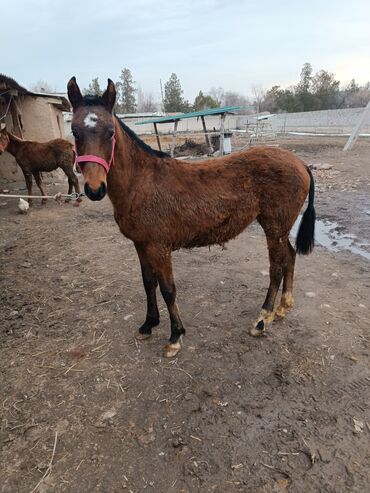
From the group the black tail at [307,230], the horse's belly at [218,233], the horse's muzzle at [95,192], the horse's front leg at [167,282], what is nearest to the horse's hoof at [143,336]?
the horse's front leg at [167,282]

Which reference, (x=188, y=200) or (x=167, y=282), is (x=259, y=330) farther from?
(x=188, y=200)

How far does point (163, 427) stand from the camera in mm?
2338

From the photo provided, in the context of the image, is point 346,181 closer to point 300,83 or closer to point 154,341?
point 154,341

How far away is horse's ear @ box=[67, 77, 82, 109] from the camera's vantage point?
235 centimetres

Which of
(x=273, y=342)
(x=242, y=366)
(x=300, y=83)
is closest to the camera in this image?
(x=242, y=366)

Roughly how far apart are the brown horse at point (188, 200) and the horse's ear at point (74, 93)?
15 centimetres

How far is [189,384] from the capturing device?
8.96 feet

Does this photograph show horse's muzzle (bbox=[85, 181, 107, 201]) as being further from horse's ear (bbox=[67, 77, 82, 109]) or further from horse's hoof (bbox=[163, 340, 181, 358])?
horse's hoof (bbox=[163, 340, 181, 358])

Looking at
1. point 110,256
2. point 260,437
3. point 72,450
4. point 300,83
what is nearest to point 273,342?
point 260,437

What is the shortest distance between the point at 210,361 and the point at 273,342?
686 mm

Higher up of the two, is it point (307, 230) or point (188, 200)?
point (188, 200)

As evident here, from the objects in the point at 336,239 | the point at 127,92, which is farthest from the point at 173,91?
the point at 336,239

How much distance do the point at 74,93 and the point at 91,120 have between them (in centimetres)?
28

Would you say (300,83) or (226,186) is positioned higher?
(300,83)
